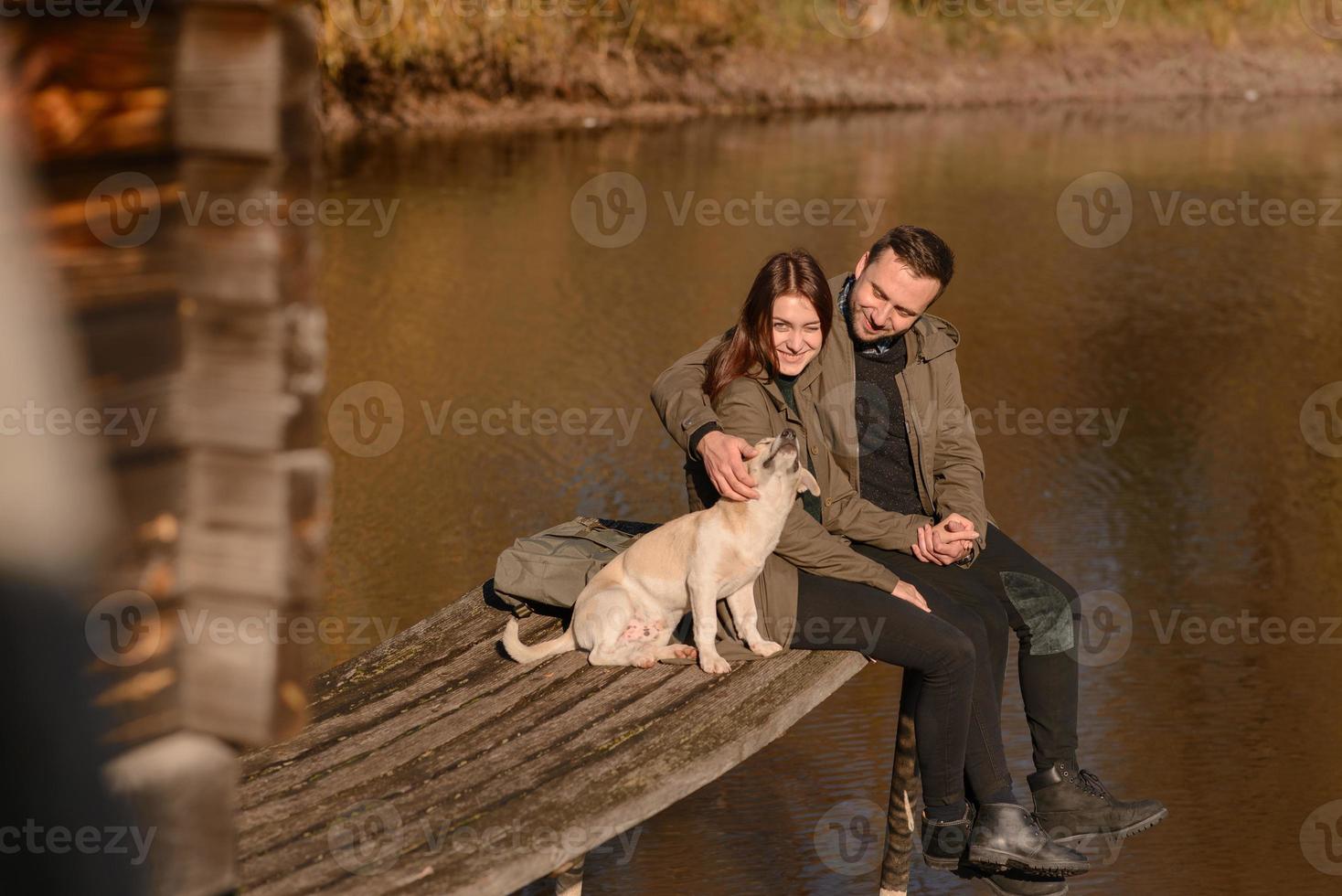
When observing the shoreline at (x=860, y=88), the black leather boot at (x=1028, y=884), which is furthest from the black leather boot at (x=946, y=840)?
the shoreline at (x=860, y=88)

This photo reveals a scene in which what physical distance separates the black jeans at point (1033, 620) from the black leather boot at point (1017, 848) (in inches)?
14.3

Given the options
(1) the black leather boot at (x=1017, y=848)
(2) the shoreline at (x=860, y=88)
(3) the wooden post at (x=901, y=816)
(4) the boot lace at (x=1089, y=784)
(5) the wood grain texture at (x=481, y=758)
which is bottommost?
(3) the wooden post at (x=901, y=816)

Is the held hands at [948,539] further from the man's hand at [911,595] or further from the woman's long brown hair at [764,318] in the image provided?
the woman's long brown hair at [764,318]

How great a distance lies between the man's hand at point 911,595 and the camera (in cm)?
517

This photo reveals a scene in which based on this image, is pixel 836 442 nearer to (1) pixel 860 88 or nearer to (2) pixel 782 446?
(2) pixel 782 446

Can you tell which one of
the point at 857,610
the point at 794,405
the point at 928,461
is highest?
the point at 794,405

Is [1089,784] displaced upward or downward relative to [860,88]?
downward

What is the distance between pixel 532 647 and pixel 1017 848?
1.72m

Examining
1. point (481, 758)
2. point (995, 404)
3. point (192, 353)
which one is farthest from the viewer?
point (995, 404)

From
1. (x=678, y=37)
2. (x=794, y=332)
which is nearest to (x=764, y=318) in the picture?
(x=794, y=332)

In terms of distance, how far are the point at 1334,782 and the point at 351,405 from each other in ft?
25.1

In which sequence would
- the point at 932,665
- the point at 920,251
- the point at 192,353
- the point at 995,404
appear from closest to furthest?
the point at 192,353 < the point at 932,665 < the point at 920,251 < the point at 995,404

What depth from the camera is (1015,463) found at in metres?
10.6

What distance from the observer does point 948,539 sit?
5484 mm
